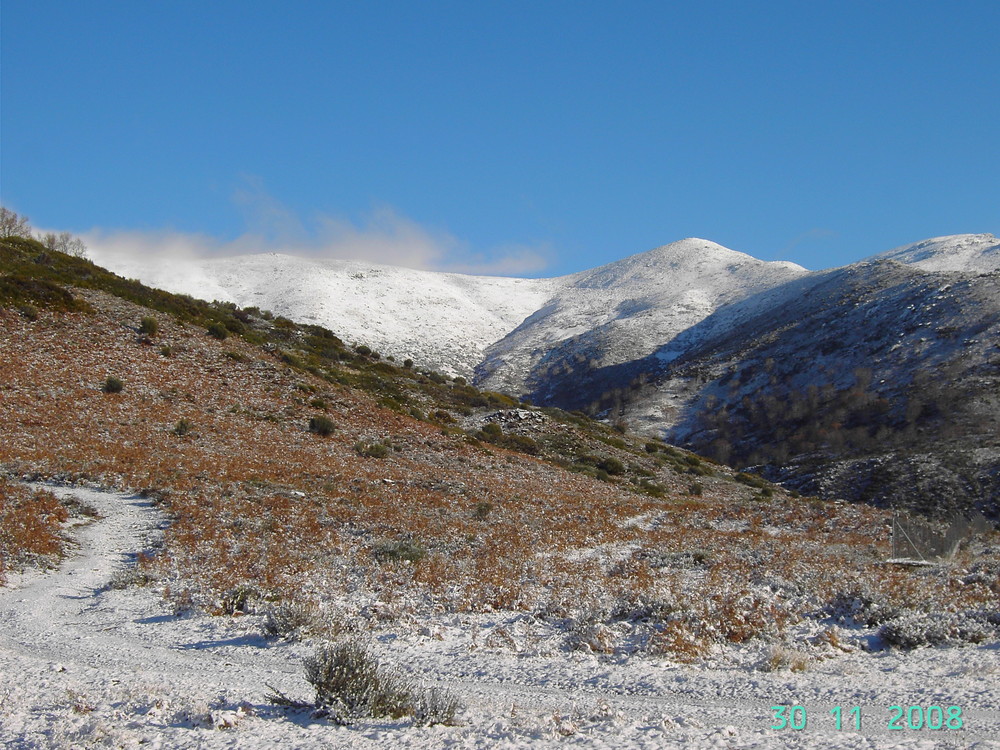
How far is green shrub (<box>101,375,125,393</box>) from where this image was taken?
3244cm

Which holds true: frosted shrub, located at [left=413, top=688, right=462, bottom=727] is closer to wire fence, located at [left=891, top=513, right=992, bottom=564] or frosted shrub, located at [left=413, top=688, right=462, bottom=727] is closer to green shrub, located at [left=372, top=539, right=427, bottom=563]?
green shrub, located at [left=372, top=539, right=427, bottom=563]

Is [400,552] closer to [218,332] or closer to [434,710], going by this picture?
[434,710]

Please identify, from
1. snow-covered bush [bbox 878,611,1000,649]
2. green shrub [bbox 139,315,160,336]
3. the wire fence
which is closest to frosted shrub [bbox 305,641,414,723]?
snow-covered bush [bbox 878,611,1000,649]

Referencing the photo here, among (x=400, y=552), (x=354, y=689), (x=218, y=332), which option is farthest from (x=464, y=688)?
(x=218, y=332)

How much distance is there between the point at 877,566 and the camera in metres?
15.1

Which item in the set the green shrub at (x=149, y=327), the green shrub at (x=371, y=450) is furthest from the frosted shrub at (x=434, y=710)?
the green shrub at (x=149, y=327)

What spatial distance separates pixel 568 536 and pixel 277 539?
297 inches

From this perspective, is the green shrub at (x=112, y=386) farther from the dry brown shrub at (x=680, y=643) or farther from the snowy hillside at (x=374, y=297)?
the snowy hillside at (x=374, y=297)

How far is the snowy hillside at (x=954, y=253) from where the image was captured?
396ft

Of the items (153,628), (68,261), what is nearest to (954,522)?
(153,628)
